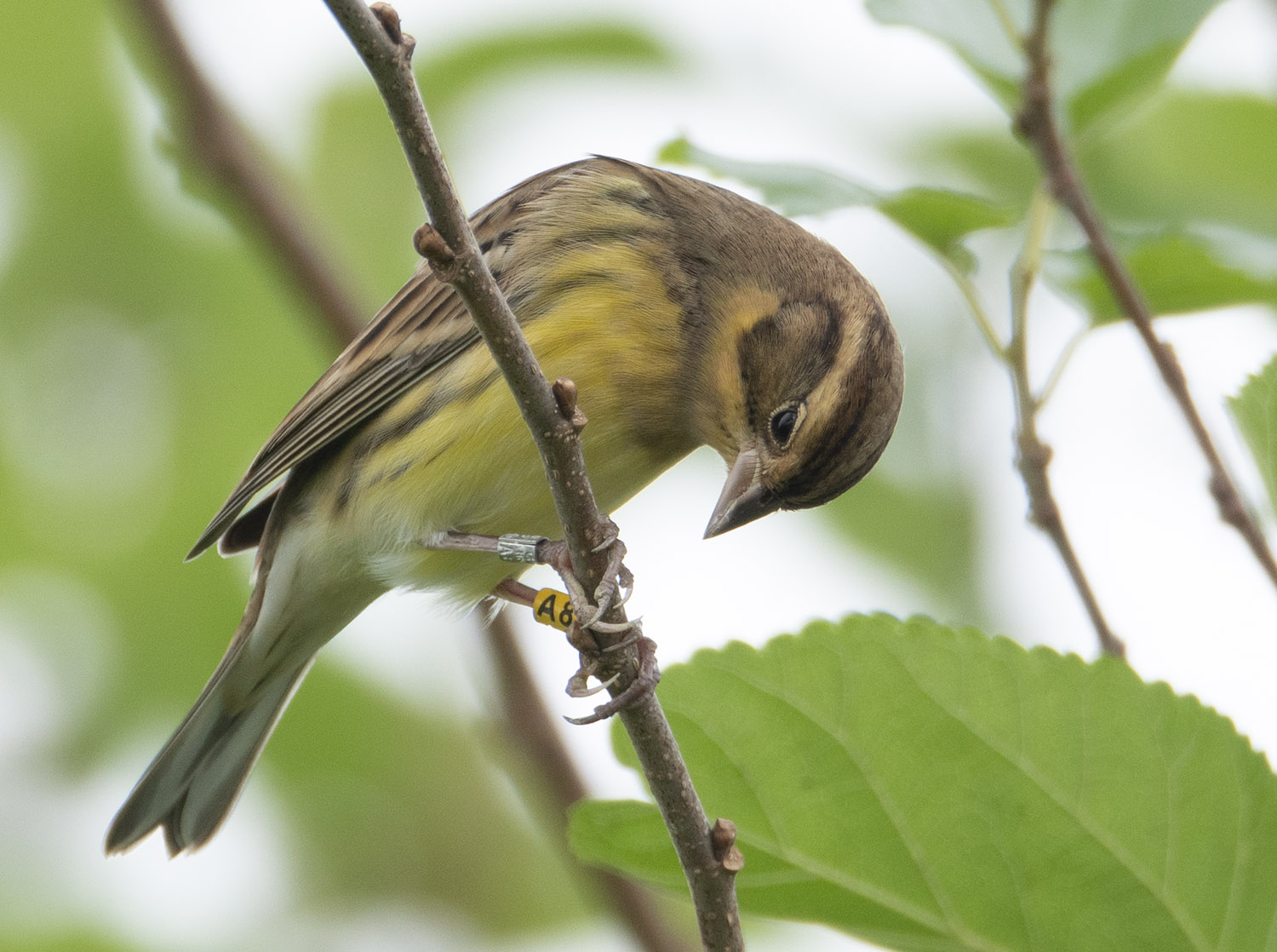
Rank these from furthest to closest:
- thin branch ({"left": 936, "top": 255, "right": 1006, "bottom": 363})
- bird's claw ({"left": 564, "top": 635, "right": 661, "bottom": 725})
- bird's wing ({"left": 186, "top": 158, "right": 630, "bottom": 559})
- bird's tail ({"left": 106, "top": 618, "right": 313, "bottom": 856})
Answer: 1. bird's tail ({"left": 106, "top": 618, "right": 313, "bottom": 856})
2. bird's wing ({"left": 186, "top": 158, "right": 630, "bottom": 559})
3. thin branch ({"left": 936, "top": 255, "right": 1006, "bottom": 363})
4. bird's claw ({"left": 564, "top": 635, "right": 661, "bottom": 725})

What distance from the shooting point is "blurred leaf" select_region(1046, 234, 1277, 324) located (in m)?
4.33

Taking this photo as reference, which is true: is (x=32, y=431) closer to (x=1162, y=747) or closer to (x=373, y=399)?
(x=373, y=399)

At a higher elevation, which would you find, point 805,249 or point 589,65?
point 589,65

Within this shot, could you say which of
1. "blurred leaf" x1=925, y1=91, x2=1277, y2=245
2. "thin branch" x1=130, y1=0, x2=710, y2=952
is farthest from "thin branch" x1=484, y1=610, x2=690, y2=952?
"blurred leaf" x1=925, y1=91, x2=1277, y2=245

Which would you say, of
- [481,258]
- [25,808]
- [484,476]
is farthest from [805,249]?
[25,808]

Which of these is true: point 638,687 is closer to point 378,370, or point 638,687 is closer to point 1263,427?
point 1263,427

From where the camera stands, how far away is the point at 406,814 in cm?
690

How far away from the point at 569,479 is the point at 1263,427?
157cm

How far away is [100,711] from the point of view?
21.1 ft

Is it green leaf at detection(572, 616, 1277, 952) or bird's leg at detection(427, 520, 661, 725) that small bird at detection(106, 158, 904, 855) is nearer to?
bird's leg at detection(427, 520, 661, 725)

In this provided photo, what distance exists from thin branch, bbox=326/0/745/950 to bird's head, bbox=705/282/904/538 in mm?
1587

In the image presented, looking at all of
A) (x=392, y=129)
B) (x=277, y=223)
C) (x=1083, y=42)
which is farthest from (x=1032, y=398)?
(x=392, y=129)

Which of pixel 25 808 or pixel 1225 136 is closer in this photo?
pixel 1225 136

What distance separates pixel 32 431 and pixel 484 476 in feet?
7.27
